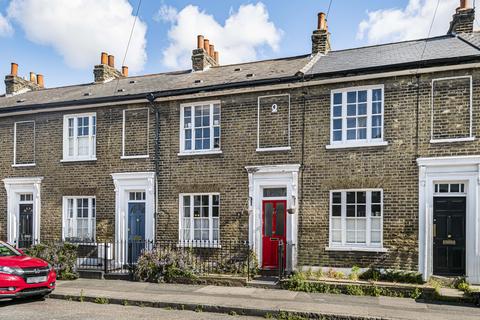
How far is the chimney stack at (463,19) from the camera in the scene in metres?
14.7

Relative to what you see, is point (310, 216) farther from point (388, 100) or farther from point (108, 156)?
point (108, 156)

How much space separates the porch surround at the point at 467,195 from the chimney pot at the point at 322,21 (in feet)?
22.2

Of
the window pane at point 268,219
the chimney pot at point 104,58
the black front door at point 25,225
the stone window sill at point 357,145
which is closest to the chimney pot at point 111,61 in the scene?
the chimney pot at point 104,58

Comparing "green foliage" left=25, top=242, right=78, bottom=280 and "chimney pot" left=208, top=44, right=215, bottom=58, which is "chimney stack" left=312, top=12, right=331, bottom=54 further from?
"green foliage" left=25, top=242, right=78, bottom=280

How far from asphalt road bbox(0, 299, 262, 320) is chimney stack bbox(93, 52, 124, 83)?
37.8 ft

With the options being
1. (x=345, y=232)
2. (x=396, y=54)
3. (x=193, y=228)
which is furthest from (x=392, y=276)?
(x=396, y=54)

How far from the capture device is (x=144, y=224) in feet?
50.8

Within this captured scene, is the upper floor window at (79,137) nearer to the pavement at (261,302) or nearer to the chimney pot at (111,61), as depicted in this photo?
the chimney pot at (111,61)

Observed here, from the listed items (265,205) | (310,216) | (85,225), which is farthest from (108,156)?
(310,216)

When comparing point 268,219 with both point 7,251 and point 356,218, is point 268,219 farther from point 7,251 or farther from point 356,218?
point 7,251

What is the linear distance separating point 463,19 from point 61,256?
1499 centimetres

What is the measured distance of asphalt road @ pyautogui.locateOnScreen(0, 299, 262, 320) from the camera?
9180 millimetres

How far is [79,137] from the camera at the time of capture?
16422 mm

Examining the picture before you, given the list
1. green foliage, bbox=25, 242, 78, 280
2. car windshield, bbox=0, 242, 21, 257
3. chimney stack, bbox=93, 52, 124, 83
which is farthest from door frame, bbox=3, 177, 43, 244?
chimney stack, bbox=93, 52, 124, 83
